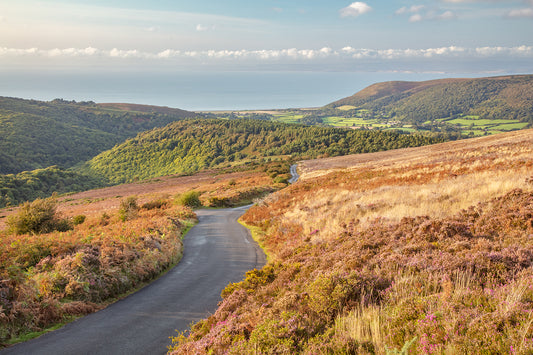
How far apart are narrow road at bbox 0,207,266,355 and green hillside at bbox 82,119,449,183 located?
342ft

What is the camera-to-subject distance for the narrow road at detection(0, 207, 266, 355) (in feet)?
26.6

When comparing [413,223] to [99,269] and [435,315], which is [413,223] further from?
[99,269]

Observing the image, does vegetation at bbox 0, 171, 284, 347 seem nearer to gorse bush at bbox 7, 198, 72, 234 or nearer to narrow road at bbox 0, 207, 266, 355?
narrow road at bbox 0, 207, 266, 355

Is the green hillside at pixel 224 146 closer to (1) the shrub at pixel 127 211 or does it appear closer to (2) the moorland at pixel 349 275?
(1) the shrub at pixel 127 211

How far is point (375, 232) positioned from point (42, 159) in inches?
6484

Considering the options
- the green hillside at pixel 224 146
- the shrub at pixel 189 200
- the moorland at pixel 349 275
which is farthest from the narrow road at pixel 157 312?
the green hillside at pixel 224 146

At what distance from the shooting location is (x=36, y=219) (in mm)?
21750

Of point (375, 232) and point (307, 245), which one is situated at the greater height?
point (375, 232)

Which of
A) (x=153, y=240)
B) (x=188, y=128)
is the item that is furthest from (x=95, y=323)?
(x=188, y=128)

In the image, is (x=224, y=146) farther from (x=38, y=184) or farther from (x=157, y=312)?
(x=157, y=312)

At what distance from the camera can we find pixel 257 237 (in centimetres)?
2153

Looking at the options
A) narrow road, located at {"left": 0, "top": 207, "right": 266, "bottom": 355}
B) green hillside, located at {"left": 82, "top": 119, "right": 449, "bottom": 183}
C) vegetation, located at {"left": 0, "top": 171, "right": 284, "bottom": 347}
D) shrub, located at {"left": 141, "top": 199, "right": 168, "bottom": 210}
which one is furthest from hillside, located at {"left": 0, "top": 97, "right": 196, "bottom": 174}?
narrow road, located at {"left": 0, "top": 207, "right": 266, "bottom": 355}

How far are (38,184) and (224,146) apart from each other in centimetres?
8298

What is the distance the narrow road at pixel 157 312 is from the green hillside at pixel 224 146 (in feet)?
342
